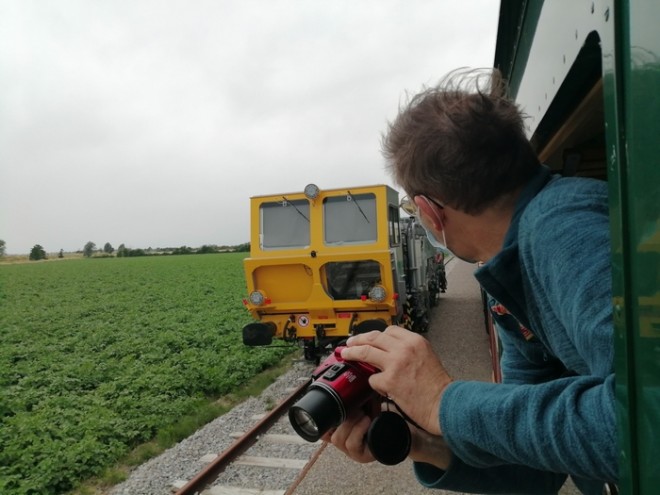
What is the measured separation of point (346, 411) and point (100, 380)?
9.00m

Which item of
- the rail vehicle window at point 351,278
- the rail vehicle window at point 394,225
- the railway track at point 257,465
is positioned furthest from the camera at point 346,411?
the rail vehicle window at point 351,278

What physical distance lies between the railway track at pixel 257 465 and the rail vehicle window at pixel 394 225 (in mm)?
3278

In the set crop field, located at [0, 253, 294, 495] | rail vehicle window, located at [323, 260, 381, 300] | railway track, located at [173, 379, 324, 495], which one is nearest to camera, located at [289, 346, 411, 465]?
railway track, located at [173, 379, 324, 495]

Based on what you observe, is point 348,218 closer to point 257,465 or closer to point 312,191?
point 312,191

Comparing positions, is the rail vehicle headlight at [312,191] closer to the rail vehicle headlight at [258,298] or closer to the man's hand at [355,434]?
the rail vehicle headlight at [258,298]

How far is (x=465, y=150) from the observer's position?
3.81 ft

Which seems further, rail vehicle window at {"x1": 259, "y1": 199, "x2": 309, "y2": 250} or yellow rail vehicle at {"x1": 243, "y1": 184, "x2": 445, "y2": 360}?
rail vehicle window at {"x1": 259, "y1": 199, "x2": 309, "y2": 250}

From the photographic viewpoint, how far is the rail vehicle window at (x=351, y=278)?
776 centimetres

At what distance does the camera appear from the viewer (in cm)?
121

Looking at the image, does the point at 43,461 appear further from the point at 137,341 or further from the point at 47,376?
the point at 137,341

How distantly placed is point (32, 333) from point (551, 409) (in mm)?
16745

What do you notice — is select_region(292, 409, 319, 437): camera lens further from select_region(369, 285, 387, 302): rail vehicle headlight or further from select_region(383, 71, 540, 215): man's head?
select_region(369, 285, 387, 302): rail vehicle headlight

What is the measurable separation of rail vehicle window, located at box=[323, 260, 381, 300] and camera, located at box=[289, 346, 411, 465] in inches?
253

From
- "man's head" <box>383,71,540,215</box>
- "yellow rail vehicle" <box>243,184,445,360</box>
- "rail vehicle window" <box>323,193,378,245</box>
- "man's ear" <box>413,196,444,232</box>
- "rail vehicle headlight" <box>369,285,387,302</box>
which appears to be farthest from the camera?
"rail vehicle window" <box>323,193,378,245</box>
